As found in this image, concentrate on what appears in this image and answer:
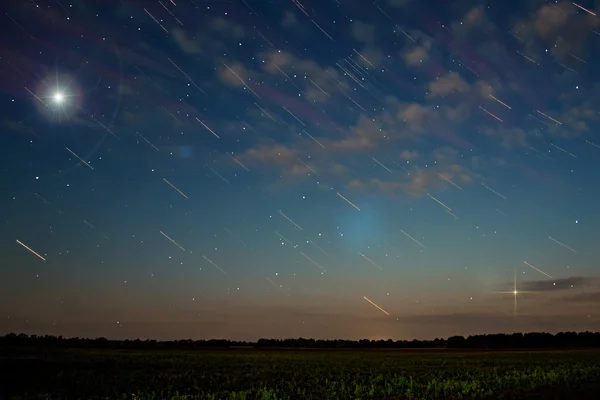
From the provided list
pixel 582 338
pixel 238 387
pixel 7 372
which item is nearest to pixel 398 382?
pixel 238 387

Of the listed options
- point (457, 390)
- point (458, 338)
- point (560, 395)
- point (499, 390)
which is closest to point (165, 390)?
point (457, 390)

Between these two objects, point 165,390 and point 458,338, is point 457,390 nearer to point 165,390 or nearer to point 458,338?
point 165,390

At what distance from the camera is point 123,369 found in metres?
37.9

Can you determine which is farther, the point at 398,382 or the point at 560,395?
the point at 398,382

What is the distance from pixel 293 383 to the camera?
28.3 m

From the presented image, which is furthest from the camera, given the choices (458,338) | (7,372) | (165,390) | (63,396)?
(458,338)

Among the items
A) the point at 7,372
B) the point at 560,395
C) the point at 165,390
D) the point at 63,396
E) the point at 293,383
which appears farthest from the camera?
the point at 7,372

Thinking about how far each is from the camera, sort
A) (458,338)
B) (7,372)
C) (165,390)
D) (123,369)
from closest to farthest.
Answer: (165,390) → (7,372) → (123,369) → (458,338)

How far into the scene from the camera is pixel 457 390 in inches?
981

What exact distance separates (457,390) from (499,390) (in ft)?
6.44

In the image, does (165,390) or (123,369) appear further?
(123,369)

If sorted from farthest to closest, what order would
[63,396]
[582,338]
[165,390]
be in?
[582,338]
[165,390]
[63,396]

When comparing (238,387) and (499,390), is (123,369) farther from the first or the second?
(499,390)

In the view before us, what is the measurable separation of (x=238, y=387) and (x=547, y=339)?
136 meters
